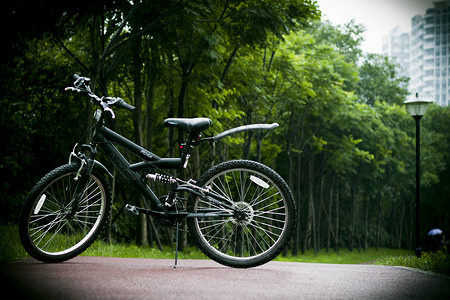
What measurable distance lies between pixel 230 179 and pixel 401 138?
82.8 feet

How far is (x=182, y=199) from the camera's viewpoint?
484 centimetres

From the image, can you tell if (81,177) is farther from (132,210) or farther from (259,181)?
(259,181)

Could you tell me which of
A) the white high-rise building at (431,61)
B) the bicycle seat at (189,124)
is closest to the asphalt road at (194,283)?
the bicycle seat at (189,124)

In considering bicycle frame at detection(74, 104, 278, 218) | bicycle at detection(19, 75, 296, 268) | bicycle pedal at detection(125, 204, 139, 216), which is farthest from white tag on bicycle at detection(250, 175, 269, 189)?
bicycle pedal at detection(125, 204, 139, 216)

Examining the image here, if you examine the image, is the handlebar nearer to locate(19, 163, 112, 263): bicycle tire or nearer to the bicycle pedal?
locate(19, 163, 112, 263): bicycle tire

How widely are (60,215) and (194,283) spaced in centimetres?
164

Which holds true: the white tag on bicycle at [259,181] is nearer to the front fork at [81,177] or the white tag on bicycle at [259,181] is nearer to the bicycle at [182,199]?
the bicycle at [182,199]

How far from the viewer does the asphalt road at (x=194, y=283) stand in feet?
11.2

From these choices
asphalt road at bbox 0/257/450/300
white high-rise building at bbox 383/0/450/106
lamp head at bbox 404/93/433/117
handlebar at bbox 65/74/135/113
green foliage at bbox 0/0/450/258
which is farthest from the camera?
white high-rise building at bbox 383/0/450/106

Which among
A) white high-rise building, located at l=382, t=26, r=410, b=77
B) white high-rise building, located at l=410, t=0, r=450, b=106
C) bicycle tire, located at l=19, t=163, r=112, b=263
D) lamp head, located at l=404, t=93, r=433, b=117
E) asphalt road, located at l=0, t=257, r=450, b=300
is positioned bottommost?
asphalt road, located at l=0, t=257, r=450, b=300

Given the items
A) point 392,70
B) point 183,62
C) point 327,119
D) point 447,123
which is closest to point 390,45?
point 447,123

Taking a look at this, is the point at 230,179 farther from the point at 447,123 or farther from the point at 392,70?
the point at 447,123

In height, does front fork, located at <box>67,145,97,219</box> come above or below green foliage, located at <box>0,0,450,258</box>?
below

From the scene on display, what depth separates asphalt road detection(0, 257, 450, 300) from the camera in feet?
11.2
